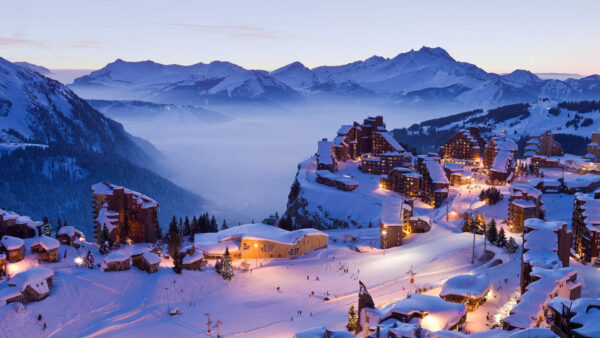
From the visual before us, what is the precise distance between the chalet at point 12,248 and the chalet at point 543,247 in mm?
64089

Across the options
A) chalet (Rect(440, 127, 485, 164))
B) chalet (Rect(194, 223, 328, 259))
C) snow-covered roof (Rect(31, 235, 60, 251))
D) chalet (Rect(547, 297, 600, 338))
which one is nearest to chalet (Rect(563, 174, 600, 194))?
chalet (Rect(440, 127, 485, 164))

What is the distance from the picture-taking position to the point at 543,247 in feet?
159

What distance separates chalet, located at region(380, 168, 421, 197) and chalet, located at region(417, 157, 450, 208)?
1.42 meters

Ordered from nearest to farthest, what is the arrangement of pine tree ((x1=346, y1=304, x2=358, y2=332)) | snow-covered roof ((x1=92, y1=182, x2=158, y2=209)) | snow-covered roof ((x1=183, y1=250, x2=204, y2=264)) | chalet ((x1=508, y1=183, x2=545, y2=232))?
pine tree ((x1=346, y1=304, x2=358, y2=332)) < snow-covered roof ((x1=183, y1=250, x2=204, y2=264)) < chalet ((x1=508, y1=183, x2=545, y2=232)) < snow-covered roof ((x1=92, y1=182, x2=158, y2=209))

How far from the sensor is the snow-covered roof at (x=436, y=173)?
108750mm

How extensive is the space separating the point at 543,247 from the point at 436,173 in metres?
63.3

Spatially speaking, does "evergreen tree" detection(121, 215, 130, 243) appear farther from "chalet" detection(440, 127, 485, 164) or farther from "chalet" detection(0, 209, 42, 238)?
"chalet" detection(440, 127, 485, 164)

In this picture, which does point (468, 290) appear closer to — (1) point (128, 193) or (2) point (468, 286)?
(2) point (468, 286)

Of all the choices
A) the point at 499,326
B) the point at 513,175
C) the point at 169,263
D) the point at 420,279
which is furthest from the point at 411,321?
the point at 513,175

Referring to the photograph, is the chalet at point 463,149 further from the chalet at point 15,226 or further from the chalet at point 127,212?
the chalet at point 15,226

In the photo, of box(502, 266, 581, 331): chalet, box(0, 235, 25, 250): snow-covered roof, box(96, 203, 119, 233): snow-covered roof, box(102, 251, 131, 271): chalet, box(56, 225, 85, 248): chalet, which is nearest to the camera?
box(502, 266, 581, 331): chalet

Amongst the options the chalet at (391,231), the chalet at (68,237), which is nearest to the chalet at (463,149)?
the chalet at (391,231)

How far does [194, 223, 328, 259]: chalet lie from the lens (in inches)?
3113

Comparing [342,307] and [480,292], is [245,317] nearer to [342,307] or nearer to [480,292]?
[342,307]
